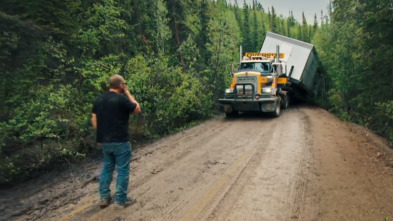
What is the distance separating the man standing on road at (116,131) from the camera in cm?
468

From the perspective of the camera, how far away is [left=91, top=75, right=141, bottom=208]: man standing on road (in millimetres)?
4680

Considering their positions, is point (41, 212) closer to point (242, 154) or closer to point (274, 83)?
point (242, 154)

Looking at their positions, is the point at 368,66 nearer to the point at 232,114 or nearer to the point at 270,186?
the point at 232,114

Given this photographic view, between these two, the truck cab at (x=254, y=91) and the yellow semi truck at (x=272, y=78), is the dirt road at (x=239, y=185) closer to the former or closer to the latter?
the truck cab at (x=254, y=91)

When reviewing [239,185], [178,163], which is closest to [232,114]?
[178,163]

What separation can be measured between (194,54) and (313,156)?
1058cm

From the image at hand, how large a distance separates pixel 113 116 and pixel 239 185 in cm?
255

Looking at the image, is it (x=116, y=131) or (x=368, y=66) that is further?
(x=368, y=66)

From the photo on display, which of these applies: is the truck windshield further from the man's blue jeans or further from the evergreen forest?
the man's blue jeans

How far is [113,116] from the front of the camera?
4.70 meters

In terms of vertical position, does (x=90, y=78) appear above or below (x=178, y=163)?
above

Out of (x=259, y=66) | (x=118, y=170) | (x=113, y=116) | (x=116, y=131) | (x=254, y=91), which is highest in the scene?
(x=259, y=66)

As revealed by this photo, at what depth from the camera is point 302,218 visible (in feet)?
14.1

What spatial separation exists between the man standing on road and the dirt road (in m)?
0.28
